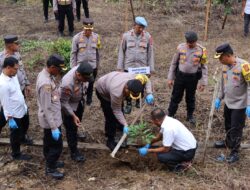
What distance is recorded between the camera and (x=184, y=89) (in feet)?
21.5

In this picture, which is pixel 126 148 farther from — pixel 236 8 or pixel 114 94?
pixel 236 8

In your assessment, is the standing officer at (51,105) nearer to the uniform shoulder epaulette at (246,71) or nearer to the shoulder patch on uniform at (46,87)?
the shoulder patch on uniform at (46,87)

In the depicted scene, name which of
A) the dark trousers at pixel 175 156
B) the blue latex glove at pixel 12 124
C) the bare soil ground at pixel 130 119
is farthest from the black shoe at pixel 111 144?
the blue latex glove at pixel 12 124

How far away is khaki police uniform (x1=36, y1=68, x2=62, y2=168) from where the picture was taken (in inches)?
184

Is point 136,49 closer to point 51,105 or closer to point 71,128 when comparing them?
point 71,128

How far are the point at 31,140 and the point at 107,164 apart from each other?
1.35 m

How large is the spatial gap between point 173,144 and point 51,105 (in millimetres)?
1688

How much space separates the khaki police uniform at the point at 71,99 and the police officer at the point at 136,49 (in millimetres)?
1410

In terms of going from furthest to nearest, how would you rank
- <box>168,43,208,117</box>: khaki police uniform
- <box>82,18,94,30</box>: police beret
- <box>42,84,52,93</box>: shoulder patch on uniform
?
<box>82,18,94,30</box>: police beret → <box>168,43,208,117</box>: khaki police uniform → <box>42,84,52,93</box>: shoulder patch on uniform

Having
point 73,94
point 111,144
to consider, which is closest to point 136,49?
point 111,144

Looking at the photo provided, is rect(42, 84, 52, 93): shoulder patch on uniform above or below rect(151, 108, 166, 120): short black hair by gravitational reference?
above

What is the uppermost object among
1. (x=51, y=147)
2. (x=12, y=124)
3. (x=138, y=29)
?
(x=138, y=29)

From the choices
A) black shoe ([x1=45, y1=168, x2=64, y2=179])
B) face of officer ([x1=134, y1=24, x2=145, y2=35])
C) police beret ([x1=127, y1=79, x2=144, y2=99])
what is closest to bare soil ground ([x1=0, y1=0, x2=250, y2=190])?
black shoe ([x1=45, y1=168, x2=64, y2=179])

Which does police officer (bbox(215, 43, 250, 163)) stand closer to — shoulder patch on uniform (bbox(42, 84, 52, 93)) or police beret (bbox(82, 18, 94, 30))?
shoulder patch on uniform (bbox(42, 84, 52, 93))
